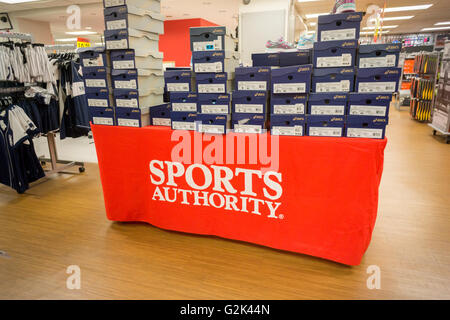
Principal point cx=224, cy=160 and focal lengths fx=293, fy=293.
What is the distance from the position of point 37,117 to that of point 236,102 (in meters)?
2.85

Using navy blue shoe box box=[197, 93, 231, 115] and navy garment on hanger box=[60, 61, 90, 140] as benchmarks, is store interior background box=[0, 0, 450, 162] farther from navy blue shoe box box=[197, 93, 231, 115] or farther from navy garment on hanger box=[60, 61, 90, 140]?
navy garment on hanger box=[60, 61, 90, 140]

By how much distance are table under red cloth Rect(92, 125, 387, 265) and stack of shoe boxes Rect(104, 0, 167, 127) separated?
187 mm

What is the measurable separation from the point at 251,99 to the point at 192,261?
1.28m

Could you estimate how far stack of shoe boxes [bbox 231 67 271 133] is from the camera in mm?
2096

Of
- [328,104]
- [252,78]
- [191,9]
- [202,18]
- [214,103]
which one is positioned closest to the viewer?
[328,104]

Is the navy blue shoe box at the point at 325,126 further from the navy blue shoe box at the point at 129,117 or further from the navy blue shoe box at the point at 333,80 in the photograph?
the navy blue shoe box at the point at 129,117

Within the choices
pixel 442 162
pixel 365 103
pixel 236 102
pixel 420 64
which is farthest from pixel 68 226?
pixel 420 64

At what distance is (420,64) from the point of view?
7.64m

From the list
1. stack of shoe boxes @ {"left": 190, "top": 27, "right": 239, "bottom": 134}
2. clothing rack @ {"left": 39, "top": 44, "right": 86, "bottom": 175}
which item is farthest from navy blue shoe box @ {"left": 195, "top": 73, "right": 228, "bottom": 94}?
clothing rack @ {"left": 39, "top": 44, "right": 86, "bottom": 175}

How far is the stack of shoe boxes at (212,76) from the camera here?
2160 millimetres

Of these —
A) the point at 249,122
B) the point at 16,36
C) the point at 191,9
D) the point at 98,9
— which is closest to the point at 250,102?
the point at 249,122

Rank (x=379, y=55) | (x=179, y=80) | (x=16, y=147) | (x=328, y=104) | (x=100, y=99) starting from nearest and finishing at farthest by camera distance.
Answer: (x=379, y=55) → (x=328, y=104) → (x=179, y=80) → (x=100, y=99) → (x=16, y=147)

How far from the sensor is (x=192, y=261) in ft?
Answer: 7.24

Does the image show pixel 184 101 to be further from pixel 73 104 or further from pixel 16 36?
pixel 16 36
